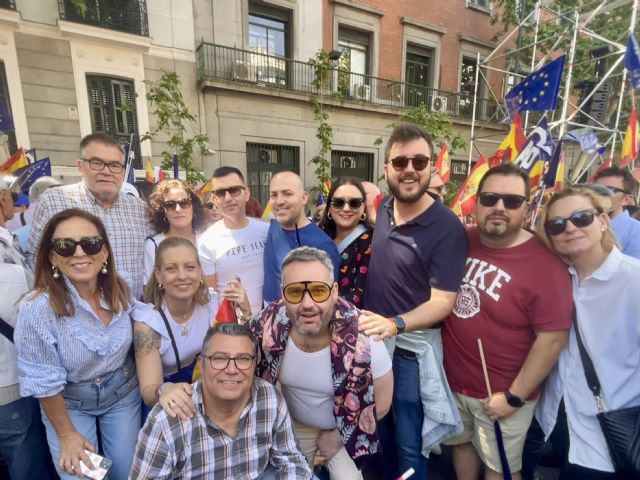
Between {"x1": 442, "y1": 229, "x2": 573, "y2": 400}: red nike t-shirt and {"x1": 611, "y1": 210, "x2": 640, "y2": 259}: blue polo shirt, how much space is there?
138 cm

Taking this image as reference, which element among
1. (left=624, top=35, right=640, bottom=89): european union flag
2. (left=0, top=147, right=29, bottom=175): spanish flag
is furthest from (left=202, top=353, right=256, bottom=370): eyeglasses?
(left=624, top=35, right=640, bottom=89): european union flag

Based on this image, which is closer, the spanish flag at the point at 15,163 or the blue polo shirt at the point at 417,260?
the blue polo shirt at the point at 417,260

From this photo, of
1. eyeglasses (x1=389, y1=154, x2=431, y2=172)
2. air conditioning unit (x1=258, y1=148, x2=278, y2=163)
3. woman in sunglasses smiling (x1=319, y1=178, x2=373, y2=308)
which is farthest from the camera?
air conditioning unit (x1=258, y1=148, x2=278, y2=163)

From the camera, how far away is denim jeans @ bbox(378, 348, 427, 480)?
2.25m

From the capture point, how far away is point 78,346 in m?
1.90

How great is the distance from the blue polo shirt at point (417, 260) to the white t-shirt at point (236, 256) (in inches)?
43.6

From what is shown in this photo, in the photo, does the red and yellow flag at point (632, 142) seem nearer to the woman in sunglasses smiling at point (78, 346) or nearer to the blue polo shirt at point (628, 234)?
the blue polo shirt at point (628, 234)

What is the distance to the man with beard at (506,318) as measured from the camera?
193 cm

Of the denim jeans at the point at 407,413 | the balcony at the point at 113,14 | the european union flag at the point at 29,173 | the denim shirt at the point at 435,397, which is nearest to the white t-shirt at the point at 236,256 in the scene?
the denim jeans at the point at 407,413

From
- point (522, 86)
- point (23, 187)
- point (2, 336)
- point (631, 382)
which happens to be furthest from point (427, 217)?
point (23, 187)

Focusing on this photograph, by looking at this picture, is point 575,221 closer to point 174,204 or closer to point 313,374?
point 313,374

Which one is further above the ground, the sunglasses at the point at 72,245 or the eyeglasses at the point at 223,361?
the sunglasses at the point at 72,245

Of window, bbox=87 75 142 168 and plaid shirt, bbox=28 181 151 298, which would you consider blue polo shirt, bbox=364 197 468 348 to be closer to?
plaid shirt, bbox=28 181 151 298

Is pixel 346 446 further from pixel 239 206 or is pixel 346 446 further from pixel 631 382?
pixel 239 206
